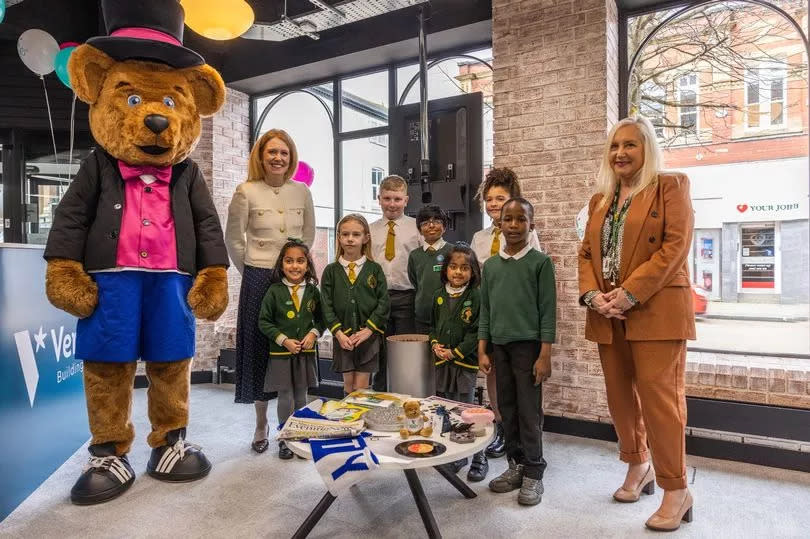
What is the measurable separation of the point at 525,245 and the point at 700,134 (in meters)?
Result: 1.71

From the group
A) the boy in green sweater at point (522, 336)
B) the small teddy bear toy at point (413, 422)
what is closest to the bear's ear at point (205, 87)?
the boy in green sweater at point (522, 336)

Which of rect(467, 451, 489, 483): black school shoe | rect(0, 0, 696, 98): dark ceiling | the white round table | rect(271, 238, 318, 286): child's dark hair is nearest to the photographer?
the white round table

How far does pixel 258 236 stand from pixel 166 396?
92cm

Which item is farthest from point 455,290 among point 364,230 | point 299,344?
point 299,344

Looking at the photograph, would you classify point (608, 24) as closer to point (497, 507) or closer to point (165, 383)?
point (497, 507)

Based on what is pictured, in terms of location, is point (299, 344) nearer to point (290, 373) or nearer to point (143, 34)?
point (290, 373)

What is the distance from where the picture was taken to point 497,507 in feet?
7.13

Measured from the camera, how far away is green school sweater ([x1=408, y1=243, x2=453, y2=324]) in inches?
110

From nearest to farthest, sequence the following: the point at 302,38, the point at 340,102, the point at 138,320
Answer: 1. the point at 138,320
2. the point at 302,38
3. the point at 340,102

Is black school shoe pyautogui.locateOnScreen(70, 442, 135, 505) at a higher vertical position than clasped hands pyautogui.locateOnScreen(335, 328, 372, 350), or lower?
lower

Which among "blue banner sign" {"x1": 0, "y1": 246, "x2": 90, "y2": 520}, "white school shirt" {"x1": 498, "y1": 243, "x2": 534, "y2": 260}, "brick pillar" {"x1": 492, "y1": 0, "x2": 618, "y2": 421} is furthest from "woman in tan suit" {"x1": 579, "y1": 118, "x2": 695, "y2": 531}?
"blue banner sign" {"x1": 0, "y1": 246, "x2": 90, "y2": 520}

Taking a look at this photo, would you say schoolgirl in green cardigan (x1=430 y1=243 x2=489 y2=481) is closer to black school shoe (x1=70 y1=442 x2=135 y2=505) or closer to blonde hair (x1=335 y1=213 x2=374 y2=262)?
blonde hair (x1=335 y1=213 x2=374 y2=262)

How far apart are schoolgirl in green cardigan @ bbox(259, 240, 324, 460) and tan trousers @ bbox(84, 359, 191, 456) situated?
422mm

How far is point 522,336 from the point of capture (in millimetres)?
2252
